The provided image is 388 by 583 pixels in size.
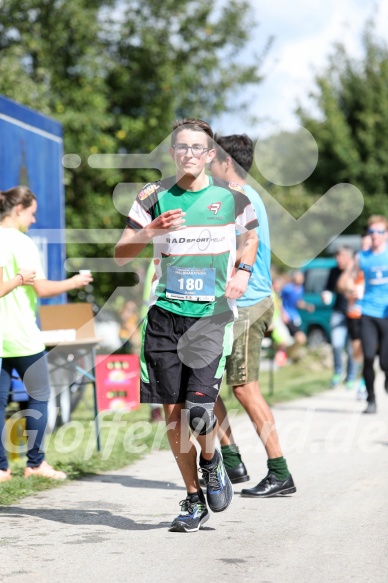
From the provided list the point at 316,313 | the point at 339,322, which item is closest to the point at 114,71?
the point at 339,322

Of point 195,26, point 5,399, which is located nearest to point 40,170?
point 5,399

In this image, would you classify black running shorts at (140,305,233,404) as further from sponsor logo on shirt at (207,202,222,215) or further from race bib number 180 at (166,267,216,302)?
sponsor logo on shirt at (207,202,222,215)

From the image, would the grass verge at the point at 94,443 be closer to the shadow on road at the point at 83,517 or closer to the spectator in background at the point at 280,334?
the shadow on road at the point at 83,517

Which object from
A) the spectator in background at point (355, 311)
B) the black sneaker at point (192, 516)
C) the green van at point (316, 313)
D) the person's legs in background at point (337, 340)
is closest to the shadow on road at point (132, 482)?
the black sneaker at point (192, 516)

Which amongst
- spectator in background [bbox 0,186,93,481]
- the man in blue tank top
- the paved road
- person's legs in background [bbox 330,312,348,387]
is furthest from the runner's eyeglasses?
person's legs in background [bbox 330,312,348,387]

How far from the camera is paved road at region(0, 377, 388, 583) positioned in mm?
4602

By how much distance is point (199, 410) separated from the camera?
5340mm

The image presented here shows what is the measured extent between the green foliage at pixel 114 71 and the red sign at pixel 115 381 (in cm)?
627

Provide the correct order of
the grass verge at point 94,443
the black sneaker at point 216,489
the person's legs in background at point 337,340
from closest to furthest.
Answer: the black sneaker at point 216,489 < the grass verge at point 94,443 < the person's legs in background at point 337,340

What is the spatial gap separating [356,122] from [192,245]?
112 ft

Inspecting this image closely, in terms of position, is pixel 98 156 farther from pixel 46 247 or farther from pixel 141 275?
pixel 46 247

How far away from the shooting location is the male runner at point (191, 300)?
17.5 feet

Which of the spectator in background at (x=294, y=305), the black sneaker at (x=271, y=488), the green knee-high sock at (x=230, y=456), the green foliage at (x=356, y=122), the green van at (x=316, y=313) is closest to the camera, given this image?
the black sneaker at (x=271, y=488)

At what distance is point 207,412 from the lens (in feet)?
17.6
